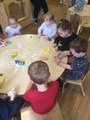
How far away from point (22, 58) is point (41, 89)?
54cm

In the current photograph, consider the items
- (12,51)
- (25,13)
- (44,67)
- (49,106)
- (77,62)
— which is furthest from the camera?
(25,13)

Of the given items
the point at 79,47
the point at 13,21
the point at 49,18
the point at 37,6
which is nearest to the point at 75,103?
the point at 79,47

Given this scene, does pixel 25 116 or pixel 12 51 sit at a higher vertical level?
pixel 12 51

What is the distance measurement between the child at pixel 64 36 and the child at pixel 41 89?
706 mm

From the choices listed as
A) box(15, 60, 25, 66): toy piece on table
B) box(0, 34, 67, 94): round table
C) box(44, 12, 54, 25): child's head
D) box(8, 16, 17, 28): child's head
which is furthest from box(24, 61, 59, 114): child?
box(8, 16, 17, 28): child's head

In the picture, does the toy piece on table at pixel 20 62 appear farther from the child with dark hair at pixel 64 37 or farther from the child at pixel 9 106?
the child with dark hair at pixel 64 37

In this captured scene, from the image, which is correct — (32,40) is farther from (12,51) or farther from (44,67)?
(44,67)

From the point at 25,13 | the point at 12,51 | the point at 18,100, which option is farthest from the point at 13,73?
the point at 25,13

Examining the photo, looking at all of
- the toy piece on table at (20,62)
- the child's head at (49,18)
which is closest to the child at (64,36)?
the child's head at (49,18)

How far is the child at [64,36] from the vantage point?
178 cm

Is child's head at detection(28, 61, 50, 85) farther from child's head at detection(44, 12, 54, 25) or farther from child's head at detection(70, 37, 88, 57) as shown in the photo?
child's head at detection(44, 12, 54, 25)

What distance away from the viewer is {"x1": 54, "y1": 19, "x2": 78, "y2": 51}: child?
178cm

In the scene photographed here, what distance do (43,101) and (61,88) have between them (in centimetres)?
87

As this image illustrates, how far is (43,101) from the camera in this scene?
47.3 inches
